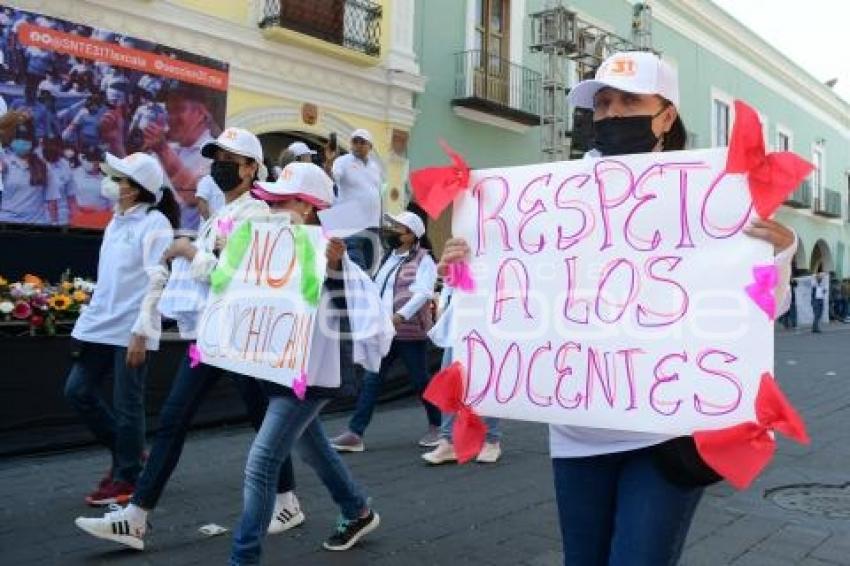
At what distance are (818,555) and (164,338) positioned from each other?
16.1 ft

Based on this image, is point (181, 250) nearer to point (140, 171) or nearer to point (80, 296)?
point (140, 171)

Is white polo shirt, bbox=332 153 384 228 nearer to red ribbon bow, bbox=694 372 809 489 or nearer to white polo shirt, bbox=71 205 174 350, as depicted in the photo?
white polo shirt, bbox=71 205 174 350

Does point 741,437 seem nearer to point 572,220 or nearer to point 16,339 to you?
point 572,220

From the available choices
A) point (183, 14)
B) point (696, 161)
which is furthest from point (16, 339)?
point (183, 14)

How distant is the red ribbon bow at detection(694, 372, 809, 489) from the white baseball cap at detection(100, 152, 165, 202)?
3.45 meters

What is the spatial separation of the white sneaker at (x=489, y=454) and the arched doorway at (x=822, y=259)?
105 ft

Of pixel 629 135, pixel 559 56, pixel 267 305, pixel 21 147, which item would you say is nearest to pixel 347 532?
pixel 267 305

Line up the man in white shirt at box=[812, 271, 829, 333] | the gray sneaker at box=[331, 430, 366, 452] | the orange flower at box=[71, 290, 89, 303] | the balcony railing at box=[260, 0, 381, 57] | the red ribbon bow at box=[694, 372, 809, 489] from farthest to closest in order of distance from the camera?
the man in white shirt at box=[812, 271, 829, 333]
the balcony railing at box=[260, 0, 381, 57]
the orange flower at box=[71, 290, 89, 303]
the gray sneaker at box=[331, 430, 366, 452]
the red ribbon bow at box=[694, 372, 809, 489]

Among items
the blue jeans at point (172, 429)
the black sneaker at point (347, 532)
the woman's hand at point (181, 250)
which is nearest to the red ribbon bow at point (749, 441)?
the black sneaker at point (347, 532)

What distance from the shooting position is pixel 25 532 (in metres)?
4.31

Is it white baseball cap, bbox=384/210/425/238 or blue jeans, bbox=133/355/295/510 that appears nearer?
blue jeans, bbox=133/355/295/510

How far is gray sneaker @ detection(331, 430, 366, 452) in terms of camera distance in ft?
21.1

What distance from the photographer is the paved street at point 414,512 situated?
4.01m

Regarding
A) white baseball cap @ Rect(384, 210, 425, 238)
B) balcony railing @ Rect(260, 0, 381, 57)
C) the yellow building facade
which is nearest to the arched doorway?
the yellow building facade
